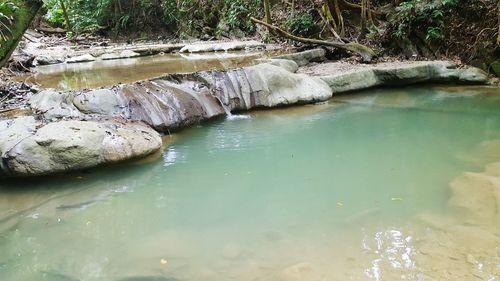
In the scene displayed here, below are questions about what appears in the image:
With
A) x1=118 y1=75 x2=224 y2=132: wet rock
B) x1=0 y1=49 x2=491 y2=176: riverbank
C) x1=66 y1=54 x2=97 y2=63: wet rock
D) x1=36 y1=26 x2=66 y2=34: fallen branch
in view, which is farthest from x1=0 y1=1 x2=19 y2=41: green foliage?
x1=36 y1=26 x2=66 y2=34: fallen branch

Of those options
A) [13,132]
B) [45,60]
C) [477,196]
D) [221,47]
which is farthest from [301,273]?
[45,60]

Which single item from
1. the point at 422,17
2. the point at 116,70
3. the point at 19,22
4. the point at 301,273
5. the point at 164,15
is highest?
the point at 19,22

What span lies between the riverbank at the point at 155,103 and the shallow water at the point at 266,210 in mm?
230

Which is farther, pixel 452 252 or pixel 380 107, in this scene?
pixel 380 107

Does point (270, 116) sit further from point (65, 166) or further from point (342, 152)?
point (65, 166)

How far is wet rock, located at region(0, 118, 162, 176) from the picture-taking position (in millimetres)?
3812

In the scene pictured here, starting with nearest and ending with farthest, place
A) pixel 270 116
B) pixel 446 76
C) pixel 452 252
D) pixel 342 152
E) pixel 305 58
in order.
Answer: pixel 452 252, pixel 342 152, pixel 270 116, pixel 446 76, pixel 305 58

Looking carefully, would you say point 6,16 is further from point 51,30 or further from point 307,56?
point 51,30

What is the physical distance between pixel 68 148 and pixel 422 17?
691 centimetres

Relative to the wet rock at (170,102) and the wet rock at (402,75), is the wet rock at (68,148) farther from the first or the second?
the wet rock at (402,75)

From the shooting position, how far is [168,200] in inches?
139

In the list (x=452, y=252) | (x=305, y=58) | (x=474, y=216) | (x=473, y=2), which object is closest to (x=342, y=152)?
(x=474, y=216)

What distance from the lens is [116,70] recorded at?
7.79m

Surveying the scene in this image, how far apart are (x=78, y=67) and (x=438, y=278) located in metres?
8.12
